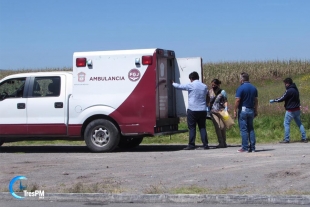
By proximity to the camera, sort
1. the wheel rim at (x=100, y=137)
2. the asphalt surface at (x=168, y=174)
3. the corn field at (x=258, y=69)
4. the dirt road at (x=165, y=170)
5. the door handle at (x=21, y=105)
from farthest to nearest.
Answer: the corn field at (x=258, y=69) < the door handle at (x=21, y=105) < the wheel rim at (x=100, y=137) < the dirt road at (x=165, y=170) < the asphalt surface at (x=168, y=174)

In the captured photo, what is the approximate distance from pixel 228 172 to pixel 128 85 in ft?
14.6

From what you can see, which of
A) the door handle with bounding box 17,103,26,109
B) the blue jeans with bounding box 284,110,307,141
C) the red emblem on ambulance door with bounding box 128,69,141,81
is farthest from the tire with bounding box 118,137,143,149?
the blue jeans with bounding box 284,110,307,141

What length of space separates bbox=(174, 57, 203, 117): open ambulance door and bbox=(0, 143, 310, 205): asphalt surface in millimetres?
1204

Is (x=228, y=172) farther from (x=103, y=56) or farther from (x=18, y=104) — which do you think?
(x=18, y=104)

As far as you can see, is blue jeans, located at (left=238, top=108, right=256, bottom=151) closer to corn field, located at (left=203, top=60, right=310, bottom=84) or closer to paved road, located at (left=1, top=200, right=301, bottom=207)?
paved road, located at (left=1, top=200, right=301, bottom=207)

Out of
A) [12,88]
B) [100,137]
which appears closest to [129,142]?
[100,137]

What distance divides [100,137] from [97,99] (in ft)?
3.02

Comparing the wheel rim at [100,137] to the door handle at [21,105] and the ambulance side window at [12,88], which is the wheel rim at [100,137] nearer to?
the door handle at [21,105]

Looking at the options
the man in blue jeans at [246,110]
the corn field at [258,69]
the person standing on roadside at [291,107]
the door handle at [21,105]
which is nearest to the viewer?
the man in blue jeans at [246,110]

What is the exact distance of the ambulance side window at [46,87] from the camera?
50.4 ft

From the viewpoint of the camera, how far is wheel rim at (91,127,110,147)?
1507 cm

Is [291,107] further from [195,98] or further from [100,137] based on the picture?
[100,137]

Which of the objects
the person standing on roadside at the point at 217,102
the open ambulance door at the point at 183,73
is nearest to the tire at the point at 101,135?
the open ambulance door at the point at 183,73

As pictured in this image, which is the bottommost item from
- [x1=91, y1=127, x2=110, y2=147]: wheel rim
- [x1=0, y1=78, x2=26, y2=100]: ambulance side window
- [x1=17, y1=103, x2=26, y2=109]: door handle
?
[x1=91, y1=127, x2=110, y2=147]: wheel rim
